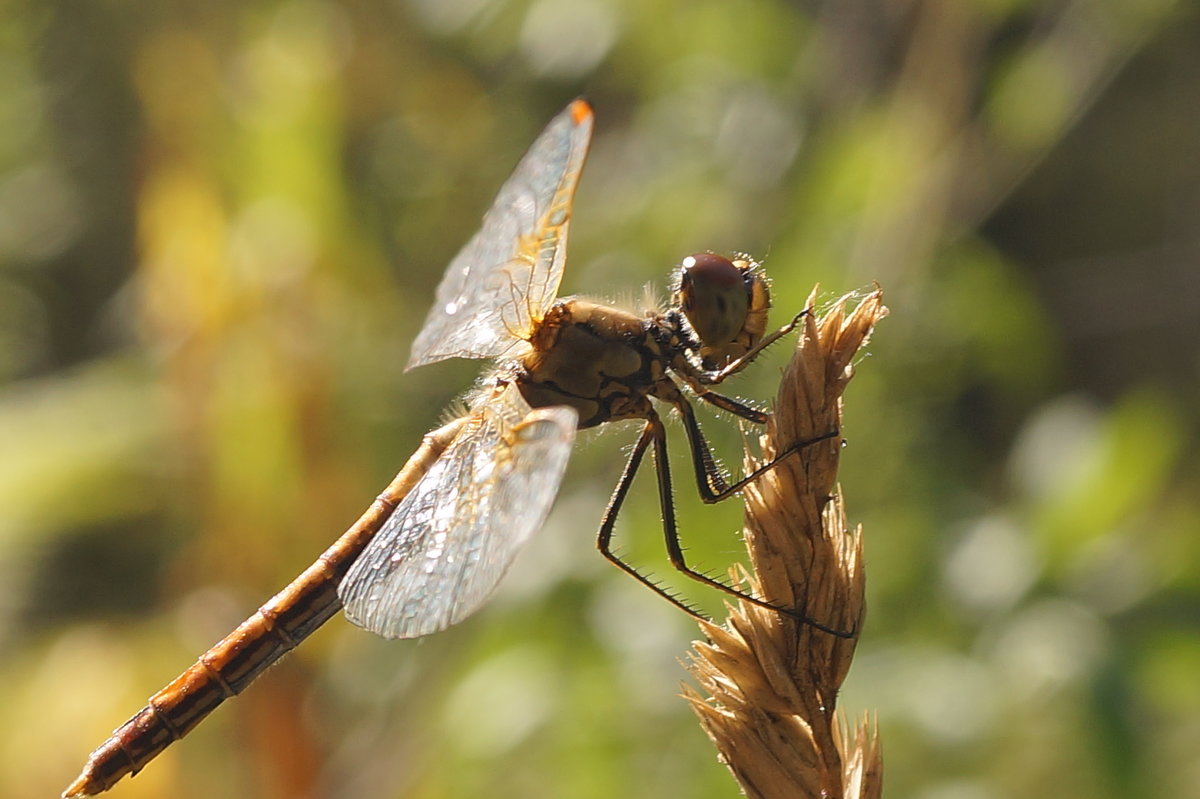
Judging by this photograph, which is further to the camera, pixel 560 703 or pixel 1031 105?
pixel 1031 105

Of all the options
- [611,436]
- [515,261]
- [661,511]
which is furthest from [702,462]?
[611,436]

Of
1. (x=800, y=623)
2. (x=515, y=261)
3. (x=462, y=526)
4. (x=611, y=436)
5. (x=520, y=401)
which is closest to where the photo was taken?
(x=800, y=623)

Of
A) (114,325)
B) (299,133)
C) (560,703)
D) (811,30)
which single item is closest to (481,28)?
(299,133)

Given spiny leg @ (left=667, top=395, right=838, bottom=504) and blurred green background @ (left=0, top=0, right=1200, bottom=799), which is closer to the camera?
spiny leg @ (left=667, top=395, right=838, bottom=504)

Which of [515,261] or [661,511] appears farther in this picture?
[515,261]

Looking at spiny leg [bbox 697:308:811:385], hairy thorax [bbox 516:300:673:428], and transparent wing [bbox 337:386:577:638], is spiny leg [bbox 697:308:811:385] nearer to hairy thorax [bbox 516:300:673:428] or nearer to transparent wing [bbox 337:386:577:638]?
hairy thorax [bbox 516:300:673:428]

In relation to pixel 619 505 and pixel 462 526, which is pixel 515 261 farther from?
pixel 462 526

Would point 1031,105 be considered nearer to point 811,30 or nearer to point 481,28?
point 811,30

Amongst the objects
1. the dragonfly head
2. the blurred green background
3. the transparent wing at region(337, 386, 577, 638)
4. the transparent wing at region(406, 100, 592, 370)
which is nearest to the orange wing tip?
the transparent wing at region(406, 100, 592, 370)
